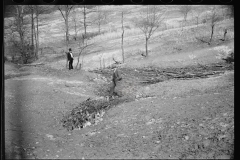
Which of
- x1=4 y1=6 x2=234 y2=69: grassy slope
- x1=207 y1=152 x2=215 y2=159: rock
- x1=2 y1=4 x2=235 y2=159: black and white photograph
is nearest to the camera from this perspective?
x1=207 y1=152 x2=215 y2=159: rock

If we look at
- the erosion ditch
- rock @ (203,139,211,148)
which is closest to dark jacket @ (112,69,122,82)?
the erosion ditch

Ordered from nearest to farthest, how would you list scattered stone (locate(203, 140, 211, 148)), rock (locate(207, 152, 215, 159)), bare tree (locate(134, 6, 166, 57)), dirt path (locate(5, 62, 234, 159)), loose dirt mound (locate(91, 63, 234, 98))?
rock (locate(207, 152, 215, 159)), scattered stone (locate(203, 140, 211, 148)), dirt path (locate(5, 62, 234, 159)), loose dirt mound (locate(91, 63, 234, 98)), bare tree (locate(134, 6, 166, 57))

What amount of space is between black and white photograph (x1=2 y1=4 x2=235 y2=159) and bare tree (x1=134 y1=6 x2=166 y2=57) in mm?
41

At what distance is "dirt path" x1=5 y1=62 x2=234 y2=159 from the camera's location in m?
3.59

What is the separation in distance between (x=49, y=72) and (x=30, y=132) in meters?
2.94

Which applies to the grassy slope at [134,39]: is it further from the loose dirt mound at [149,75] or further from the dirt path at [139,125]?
the dirt path at [139,125]

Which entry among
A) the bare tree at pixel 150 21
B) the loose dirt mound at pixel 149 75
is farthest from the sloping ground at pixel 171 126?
the bare tree at pixel 150 21

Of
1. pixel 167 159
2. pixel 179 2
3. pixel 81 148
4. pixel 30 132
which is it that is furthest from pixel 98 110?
pixel 179 2

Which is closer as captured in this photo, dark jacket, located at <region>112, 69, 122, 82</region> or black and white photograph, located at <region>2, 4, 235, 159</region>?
black and white photograph, located at <region>2, 4, 235, 159</region>

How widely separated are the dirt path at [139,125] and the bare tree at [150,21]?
6.42 feet

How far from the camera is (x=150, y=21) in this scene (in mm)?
6934

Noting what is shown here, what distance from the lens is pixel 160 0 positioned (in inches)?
120

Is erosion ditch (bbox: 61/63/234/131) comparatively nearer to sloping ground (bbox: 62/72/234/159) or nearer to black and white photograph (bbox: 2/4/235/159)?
black and white photograph (bbox: 2/4/235/159)

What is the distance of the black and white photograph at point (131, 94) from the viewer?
371 centimetres
